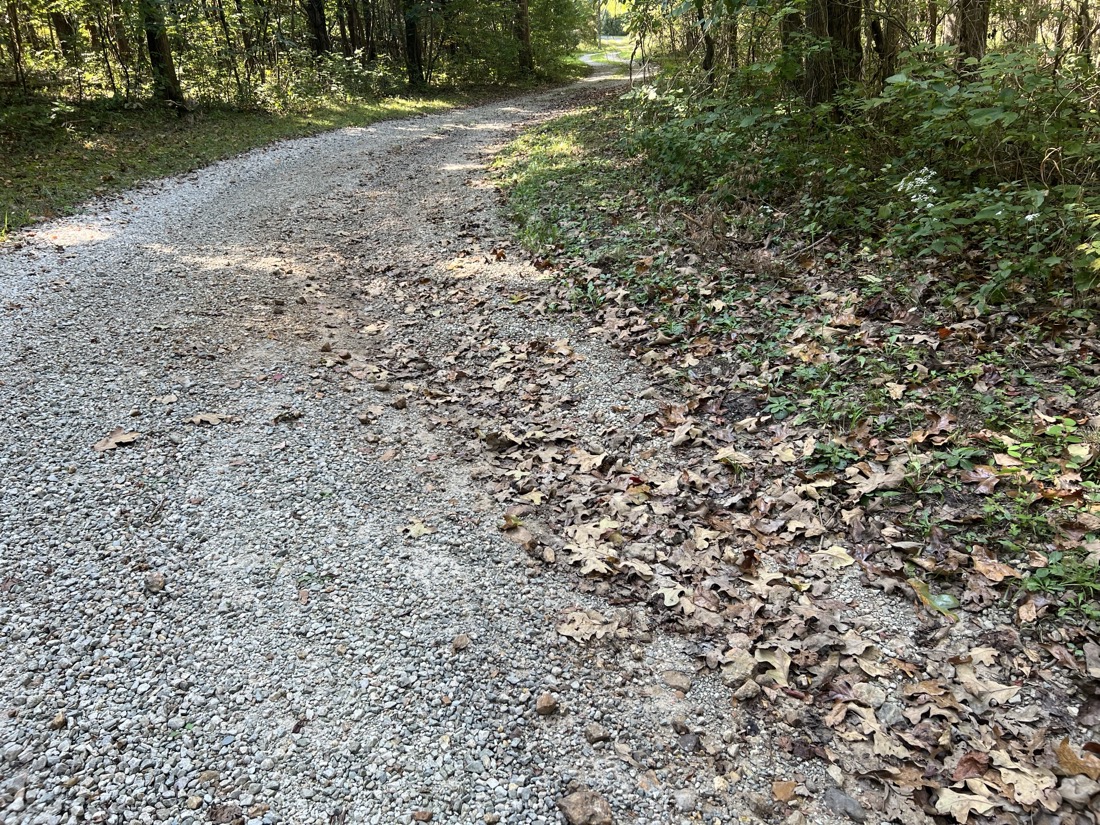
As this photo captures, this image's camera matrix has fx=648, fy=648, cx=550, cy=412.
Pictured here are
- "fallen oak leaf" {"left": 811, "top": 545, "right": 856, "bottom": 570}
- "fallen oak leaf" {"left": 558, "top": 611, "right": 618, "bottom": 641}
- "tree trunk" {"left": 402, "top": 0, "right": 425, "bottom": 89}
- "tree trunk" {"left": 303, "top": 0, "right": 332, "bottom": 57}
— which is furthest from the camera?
"tree trunk" {"left": 402, "top": 0, "right": 425, "bottom": 89}

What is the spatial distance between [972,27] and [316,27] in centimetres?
2008

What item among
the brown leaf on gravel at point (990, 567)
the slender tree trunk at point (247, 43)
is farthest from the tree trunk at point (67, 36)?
the brown leaf on gravel at point (990, 567)

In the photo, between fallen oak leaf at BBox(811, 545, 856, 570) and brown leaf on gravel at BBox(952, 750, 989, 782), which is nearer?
brown leaf on gravel at BBox(952, 750, 989, 782)

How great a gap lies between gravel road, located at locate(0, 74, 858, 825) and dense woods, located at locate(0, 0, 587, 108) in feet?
36.5

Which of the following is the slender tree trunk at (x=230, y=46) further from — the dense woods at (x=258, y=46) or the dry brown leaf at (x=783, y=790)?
the dry brown leaf at (x=783, y=790)

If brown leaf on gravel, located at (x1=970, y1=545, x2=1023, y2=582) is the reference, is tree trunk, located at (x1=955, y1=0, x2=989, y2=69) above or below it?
above

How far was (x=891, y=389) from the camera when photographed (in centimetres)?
427

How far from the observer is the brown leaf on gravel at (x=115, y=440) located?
14.0 ft

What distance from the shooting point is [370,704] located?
2.72 m

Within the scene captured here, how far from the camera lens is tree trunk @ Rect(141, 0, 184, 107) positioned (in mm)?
14234

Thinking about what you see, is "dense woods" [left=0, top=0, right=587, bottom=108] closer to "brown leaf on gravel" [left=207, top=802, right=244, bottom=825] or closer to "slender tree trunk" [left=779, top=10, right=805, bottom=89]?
"slender tree trunk" [left=779, top=10, right=805, bottom=89]

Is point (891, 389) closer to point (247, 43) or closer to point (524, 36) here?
point (247, 43)

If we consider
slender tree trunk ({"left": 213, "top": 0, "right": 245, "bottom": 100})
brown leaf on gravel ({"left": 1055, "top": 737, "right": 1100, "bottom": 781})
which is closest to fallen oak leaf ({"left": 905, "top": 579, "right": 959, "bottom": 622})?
brown leaf on gravel ({"left": 1055, "top": 737, "right": 1100, "bottom": 781})

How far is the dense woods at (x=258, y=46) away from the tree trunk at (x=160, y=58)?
0.07 feet
